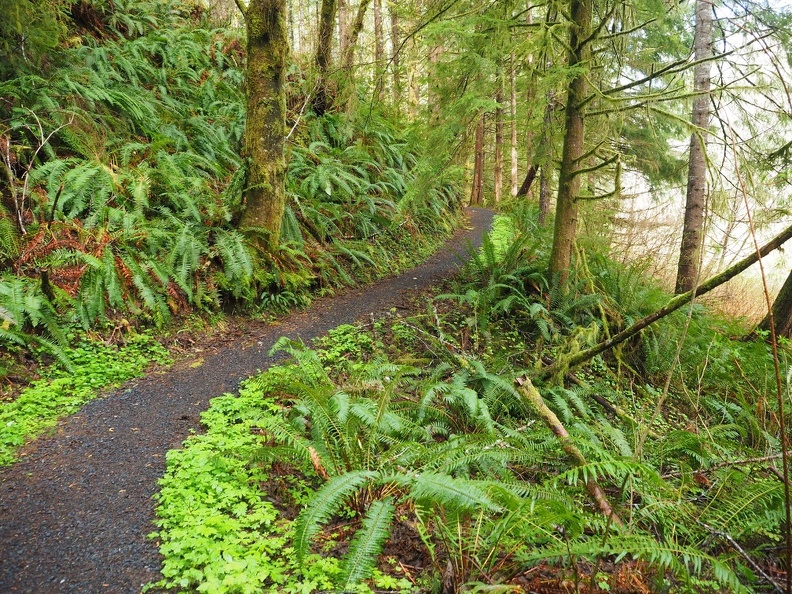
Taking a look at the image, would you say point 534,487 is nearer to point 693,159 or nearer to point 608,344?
point 608,344

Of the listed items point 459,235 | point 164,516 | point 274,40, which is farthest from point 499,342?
point 459,235

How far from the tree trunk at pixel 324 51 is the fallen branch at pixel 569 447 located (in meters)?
8.35

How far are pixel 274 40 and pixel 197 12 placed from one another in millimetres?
9069

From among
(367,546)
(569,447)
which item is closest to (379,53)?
(569,447)

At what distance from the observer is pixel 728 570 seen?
2207 mm

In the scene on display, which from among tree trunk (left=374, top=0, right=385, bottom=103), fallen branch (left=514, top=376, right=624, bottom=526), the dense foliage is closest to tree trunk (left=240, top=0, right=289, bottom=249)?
the dense foliage

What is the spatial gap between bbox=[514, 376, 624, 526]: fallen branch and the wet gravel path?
273cm

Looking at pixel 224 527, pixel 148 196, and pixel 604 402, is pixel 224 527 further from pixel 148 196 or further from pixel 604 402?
pixel 148 196

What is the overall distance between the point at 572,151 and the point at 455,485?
5.57 metres

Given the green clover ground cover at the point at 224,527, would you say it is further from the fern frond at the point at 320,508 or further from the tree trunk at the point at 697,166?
the tree trunk at the point at 697,166

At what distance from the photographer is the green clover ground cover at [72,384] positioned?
3.55m

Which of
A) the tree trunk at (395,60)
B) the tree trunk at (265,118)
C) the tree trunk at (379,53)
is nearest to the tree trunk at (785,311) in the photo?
the tree trunk at (395,60)

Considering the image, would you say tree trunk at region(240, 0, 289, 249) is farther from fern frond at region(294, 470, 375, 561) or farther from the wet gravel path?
fern frond at region(294, 470, 375, 561)

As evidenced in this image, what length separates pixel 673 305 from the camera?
370cm
